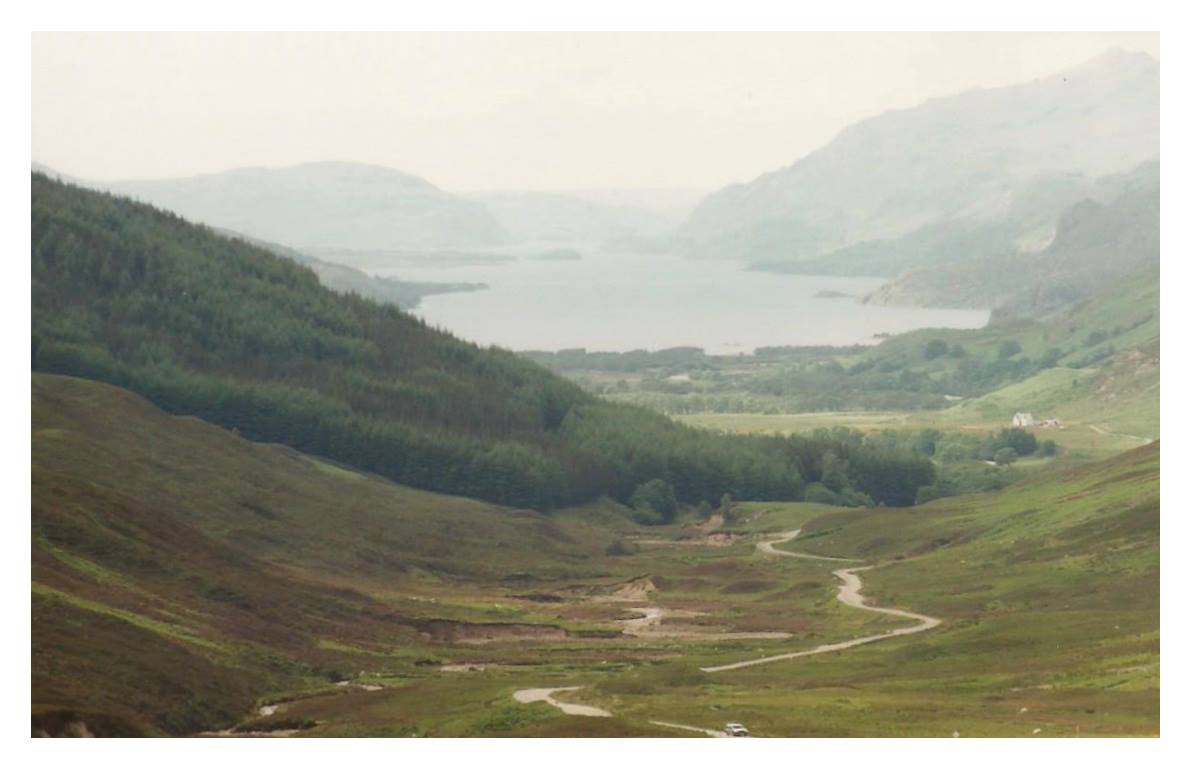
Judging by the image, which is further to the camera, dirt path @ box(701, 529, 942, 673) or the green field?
dirt path @ box(701, 529, 942, 673)

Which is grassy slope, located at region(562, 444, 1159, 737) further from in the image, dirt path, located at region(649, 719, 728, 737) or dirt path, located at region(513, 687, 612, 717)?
dirt path, located at region(513, 687, 612, 717)

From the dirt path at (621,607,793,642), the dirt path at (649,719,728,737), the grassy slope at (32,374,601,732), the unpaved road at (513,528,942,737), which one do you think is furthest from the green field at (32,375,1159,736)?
the unpaved road at (513,528,942,737)

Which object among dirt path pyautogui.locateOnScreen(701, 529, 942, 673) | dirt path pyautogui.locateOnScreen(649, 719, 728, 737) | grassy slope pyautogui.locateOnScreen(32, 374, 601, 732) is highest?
grassy slope pyautogui.locateOnScreen(32, 374, 601, 732)

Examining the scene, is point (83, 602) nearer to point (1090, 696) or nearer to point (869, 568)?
point (1090, 696)

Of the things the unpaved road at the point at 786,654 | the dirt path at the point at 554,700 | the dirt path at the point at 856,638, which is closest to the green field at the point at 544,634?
the dirt path at the point at 554,700

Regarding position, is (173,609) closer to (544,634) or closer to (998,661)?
(544,634)

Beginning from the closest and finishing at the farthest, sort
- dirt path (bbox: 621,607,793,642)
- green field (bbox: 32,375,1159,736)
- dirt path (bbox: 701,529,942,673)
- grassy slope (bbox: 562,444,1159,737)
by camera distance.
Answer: grassy slope (bbox: 562,444,1159,737) < green field (bbox: 32,375,1159,736) < dirt path (bbox: 701,529,942,673) < dirt path (bbox: 621,607,793,642)

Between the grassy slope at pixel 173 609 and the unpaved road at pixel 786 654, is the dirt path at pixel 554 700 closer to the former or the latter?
the unpaved road at pixel 786 654

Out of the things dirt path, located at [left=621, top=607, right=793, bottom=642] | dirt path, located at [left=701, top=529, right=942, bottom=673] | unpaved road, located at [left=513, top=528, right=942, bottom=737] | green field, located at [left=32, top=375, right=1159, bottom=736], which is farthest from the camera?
dirt path, located at [left=621, top=607, right=793, bottom=642]

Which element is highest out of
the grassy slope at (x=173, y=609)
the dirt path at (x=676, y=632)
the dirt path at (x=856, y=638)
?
the grassy slope at (x=173, y=609)
